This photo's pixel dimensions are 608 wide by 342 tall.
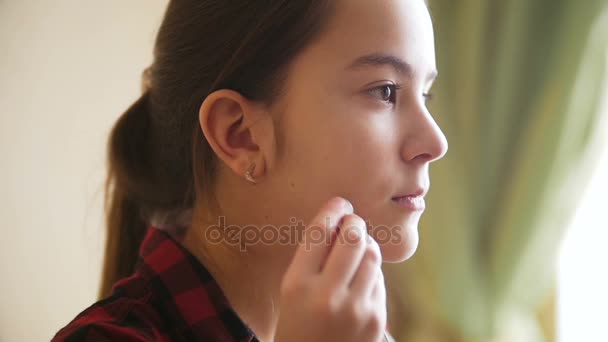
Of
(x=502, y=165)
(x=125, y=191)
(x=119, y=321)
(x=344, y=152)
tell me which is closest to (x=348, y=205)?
(x=344, y=152)

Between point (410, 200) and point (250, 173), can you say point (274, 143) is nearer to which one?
point (250, 173)

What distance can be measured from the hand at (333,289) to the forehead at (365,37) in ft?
0.66

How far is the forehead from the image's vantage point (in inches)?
26.4

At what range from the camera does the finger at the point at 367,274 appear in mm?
575

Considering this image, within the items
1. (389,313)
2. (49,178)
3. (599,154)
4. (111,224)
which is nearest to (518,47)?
(599,154)

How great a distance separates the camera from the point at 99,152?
1236mm

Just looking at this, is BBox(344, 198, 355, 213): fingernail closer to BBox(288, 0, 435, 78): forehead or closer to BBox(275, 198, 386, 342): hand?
BBox(275, 198, 386, 342): hand

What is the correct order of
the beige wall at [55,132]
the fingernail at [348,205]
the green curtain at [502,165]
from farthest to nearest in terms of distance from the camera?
the beige wall at [55,132]
the green curtain at [502,165]
the fingernail at [348,205]

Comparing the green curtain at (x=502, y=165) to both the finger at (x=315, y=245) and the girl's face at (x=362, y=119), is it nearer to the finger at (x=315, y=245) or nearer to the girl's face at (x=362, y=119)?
the girl's face at (x=362, y=119)

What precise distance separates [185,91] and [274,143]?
6.0 inches

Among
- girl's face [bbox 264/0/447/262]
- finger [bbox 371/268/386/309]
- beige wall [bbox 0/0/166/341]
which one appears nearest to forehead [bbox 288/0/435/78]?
girl's face [bbox 264/0/447/262]

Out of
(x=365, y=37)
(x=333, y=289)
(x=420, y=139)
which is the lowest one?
(x=333, y=289)

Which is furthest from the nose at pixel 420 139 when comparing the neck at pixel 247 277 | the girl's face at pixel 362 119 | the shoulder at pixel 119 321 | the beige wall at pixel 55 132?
the beige wall at pixel 55 132

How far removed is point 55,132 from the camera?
1.20 metres
